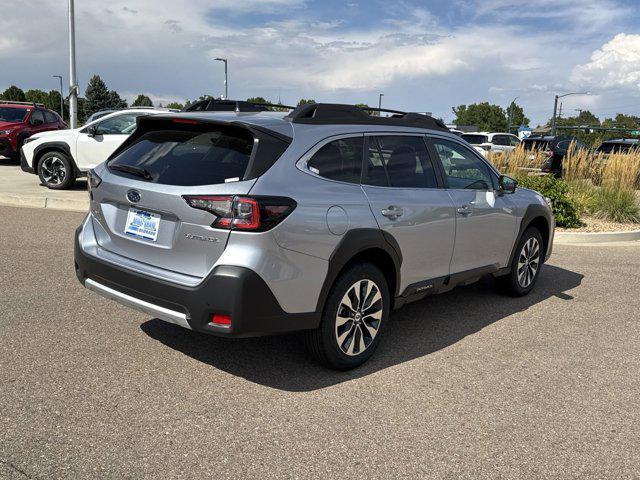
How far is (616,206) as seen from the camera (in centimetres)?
1153

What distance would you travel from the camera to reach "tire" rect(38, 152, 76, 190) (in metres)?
12.0

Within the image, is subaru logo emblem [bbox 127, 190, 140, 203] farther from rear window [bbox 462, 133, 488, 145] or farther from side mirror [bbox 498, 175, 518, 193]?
rear window [bbox 462, 133, 488, 145]

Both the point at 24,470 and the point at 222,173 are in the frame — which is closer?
the point at 24,470

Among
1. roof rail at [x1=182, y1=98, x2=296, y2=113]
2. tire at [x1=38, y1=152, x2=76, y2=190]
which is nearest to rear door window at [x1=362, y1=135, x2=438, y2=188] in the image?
roof rail at [x1=182, y1=98, x2=296, y2=113]

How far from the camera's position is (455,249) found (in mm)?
4953

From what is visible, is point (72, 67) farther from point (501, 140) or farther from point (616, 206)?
point (501, 140)

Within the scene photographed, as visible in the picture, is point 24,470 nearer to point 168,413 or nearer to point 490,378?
point 168,413

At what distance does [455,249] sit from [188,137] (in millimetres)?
2374

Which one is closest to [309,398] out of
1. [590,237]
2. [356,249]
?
[356,249]

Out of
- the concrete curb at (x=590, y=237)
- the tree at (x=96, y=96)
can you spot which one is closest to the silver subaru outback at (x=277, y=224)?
the concrete curb at (x=590, y=237)

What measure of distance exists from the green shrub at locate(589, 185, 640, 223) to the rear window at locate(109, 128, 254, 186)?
32.4 ft

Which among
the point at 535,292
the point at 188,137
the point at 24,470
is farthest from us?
the point at 535,292

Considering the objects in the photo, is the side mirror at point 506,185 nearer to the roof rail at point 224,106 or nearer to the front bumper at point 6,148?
the roof rail at point 224,106

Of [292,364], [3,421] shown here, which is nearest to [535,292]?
[292,364]
